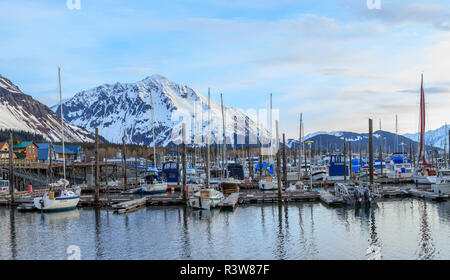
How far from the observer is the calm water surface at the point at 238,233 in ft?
102

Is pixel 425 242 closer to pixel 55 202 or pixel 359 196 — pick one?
pixel 359 196

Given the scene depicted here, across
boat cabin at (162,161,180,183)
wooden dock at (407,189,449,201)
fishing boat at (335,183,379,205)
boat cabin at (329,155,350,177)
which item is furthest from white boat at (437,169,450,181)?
boat cabin at (162,161,180,183)

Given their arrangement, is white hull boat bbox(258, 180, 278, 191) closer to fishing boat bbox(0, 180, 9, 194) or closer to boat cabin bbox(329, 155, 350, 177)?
boat cabin bbox(329, 155, 350, 177)

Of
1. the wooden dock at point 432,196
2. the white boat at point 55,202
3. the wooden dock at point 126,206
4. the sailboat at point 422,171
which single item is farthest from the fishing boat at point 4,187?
the sailboat at point 422,171

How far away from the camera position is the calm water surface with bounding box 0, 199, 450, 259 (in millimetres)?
31203

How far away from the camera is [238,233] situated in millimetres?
38250

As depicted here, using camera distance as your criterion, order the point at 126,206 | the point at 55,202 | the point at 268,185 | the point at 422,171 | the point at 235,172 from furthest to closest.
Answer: the point at 235,172 → the point at 422,171 → the point at 268,185 → the point at 55,202 → the point at 126,206

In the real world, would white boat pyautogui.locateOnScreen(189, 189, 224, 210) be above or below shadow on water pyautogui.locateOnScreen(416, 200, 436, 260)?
above

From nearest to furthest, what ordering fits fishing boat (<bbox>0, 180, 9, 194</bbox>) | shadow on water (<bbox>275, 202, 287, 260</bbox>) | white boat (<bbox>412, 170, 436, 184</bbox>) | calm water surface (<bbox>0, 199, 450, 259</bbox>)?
shadow on water (<bbox>275, 202, 287, 260</bbox>), calm water surface (<bbox>0, 199, 450, 259</bbox>), fishing boat (<bbox>0, 180, 9, 194</bbox>), white boat (<bbox>412, 170, 436, 184</bbox>)

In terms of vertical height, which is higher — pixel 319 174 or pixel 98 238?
pixel 319 174

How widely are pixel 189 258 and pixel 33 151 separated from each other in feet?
335

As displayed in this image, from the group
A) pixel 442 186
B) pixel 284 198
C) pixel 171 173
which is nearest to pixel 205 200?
pixel 284 198
